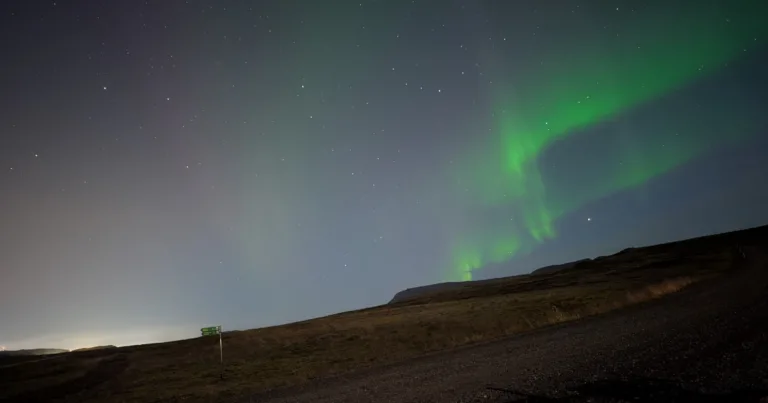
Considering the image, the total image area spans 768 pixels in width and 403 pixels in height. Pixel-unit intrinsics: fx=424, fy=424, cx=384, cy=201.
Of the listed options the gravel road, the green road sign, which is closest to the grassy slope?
the green road sign

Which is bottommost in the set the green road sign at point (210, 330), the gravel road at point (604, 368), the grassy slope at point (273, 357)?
the grassy slope at point (273, 357)

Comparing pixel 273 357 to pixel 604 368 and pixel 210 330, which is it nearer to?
pixel 210 330

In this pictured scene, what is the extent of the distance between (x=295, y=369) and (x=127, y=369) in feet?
59.0

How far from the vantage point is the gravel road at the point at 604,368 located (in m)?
10.1

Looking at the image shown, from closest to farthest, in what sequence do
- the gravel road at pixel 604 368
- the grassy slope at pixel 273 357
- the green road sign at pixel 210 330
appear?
1. the gravel road at pixel 604 368
2. the grassy slope at pixel 273 357
3. the green road sign at pixel 210 330

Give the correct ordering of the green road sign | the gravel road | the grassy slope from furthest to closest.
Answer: the green road sign → the grassy slope → the gravel road

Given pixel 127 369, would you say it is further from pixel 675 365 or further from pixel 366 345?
pixel 675 365

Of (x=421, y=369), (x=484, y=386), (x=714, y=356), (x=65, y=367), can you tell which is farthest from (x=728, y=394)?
(x=65, y=367)

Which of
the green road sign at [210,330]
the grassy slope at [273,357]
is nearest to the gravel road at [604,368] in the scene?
the grassy slope at [273,357]

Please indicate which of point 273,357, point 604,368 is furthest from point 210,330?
point 604,368

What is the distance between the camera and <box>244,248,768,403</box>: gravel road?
1013 centimetres

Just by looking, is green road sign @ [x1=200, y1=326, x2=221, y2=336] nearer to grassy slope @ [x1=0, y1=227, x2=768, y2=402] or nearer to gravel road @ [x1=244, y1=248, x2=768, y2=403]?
grassy slope @ [x1=0, y1=227, x2=768, y2=402]

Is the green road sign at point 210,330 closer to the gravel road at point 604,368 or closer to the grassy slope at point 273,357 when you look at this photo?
the grassy slope at point 273,357

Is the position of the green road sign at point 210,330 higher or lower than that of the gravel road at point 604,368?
higher
